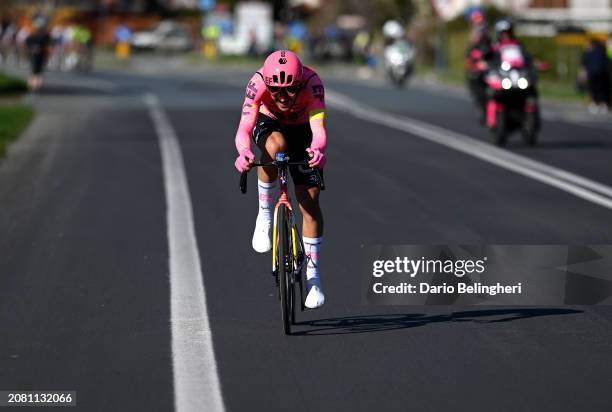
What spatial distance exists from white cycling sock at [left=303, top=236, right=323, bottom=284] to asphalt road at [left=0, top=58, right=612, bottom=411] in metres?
0.32

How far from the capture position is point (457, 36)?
187 feet

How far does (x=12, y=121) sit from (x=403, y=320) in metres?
19.7

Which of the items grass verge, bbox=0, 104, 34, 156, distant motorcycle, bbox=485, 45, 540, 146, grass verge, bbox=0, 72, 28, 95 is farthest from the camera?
grass verge, bbox=0, 72, 28, 95

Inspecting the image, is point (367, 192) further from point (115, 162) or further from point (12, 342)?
point (12, 342)

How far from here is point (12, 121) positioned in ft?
92.0

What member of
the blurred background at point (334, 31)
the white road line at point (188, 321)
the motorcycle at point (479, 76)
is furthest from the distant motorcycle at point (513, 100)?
the blurred background at point (334, 31)

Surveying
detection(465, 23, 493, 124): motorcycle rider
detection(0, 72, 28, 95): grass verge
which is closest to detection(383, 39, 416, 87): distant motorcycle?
detection(0, 72, 28, 95): grass verge

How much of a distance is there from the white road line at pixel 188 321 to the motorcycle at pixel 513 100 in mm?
7425

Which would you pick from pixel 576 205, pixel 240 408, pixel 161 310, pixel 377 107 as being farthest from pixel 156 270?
pixel 377 107

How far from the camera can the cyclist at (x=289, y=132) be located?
8.68 meters

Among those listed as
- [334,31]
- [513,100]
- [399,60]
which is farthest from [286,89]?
[334,31]

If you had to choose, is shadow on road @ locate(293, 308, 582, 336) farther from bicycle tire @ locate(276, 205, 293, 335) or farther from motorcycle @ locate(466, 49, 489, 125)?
motorcycle @ locate(466, 49, 489, 125)

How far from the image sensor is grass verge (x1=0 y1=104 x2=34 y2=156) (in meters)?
24.1

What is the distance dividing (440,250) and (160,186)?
7.70m
